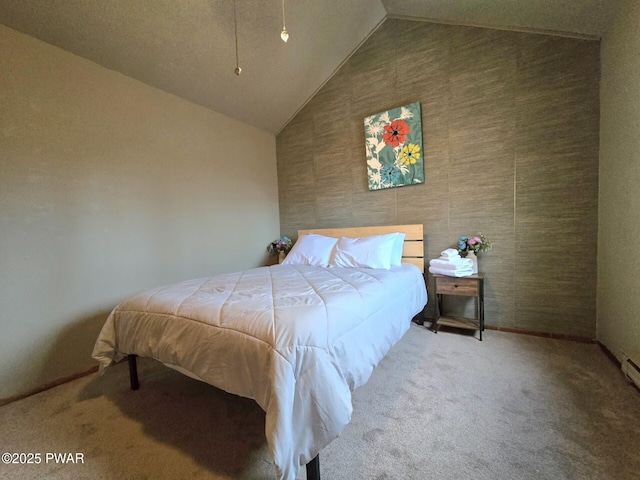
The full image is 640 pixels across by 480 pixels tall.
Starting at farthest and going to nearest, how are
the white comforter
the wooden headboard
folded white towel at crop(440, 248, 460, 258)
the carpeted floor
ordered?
1. the wooden headboard
2. folded white towel at crop(440, 248, 460, 258)
3. the carpeted floor
4. the white comforter

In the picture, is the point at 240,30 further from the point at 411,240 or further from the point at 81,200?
the point at 411,240

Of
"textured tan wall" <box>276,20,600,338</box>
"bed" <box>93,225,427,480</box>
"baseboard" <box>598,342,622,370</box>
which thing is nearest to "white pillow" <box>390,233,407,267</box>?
"textured tan wall" <box>276,20,600,338</box>

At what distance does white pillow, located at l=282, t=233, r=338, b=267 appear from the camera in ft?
9.30

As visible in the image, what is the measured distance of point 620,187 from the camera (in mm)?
1771

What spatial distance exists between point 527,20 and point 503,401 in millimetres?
2908

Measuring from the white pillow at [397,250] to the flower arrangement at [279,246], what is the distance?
62.7 inches

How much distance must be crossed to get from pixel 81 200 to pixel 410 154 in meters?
3.05

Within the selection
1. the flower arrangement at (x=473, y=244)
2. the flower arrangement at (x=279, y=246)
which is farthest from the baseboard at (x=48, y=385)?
the flower arrangement at (x=473, y=244)

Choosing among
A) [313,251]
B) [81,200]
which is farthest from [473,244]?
[81,200]

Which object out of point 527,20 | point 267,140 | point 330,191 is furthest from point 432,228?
point 267,140

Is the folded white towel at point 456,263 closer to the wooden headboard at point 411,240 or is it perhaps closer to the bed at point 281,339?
the wooden headboard at point 411,240

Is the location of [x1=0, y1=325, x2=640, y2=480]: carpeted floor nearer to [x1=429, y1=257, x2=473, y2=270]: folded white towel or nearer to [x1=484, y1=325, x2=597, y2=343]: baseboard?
[x1=484, y1=325, x2=597, y2=343]: baseboard

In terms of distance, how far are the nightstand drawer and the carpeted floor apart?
54 cm

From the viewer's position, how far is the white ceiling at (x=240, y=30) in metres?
1.83
